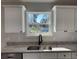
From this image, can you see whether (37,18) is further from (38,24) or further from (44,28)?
(44,28)

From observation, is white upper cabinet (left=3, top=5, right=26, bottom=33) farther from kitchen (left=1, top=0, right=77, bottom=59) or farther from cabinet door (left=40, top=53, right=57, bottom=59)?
cabinet door (left=40, top=53, right=57, bottom=59)

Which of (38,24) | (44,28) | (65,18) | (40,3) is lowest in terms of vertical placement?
(44,28)

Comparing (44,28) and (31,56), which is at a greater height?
(44,28)

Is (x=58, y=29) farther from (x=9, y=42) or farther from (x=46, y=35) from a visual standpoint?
(x=9, y=42)

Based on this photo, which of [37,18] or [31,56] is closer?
[31,56]

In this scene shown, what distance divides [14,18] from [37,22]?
633 mm

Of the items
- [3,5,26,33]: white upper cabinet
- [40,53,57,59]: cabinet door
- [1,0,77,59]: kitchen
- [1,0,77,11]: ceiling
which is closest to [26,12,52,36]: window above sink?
[1,0,77,59]: kitchen

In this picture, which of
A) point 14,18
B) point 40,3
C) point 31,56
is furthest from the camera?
point 40,3

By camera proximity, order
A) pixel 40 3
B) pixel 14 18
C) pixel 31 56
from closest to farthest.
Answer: pixel 31 56
pixel 14 18
pixel 40 3

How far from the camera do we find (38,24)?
11.8ft

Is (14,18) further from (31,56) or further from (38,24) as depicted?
(31,56)

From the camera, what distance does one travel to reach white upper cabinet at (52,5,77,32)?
3.33m

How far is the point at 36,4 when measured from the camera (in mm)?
3578

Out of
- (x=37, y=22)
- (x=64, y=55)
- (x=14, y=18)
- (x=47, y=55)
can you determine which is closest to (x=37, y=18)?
(x=37, y=22)
